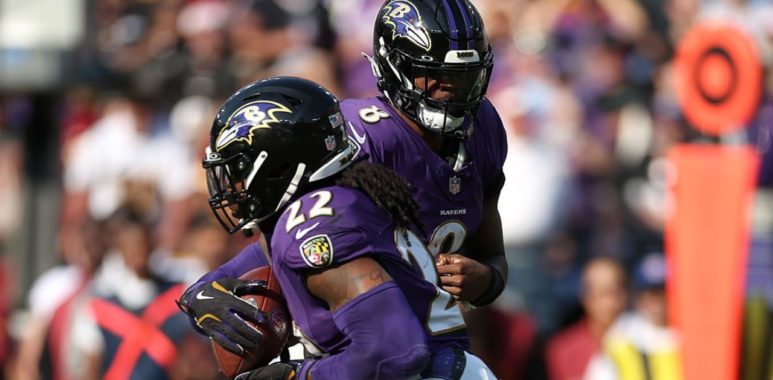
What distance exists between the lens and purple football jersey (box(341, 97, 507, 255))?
4.77 meters

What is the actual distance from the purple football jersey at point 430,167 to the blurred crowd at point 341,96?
2.61 metres

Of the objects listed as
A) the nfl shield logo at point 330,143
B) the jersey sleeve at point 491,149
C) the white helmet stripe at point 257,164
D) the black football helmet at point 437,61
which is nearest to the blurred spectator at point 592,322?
the jersey sleeve at point 491,149

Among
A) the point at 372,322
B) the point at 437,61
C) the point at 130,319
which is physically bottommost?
the point at 130,319

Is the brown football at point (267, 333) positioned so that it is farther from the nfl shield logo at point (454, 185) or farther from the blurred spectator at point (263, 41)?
the blurred spectator at point (263, 41)

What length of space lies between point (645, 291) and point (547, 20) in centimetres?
322

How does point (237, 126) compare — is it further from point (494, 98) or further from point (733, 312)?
point (494, 98)

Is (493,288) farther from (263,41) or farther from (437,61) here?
(263,41)

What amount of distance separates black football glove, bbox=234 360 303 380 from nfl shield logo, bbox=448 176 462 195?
0.77m

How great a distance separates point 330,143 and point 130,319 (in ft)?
13.3

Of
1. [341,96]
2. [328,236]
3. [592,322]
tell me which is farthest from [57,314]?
[328,236]

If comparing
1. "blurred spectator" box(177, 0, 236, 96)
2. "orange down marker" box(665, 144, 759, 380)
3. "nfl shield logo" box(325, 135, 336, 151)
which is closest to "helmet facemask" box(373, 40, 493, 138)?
"nfl shield logo" box(325, 135, 336, 151)

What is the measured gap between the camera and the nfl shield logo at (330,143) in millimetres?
4480

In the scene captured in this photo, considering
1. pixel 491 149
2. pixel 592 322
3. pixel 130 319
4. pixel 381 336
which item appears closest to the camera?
pixel 381 336

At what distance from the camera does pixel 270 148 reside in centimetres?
442
